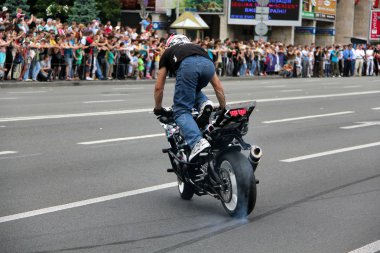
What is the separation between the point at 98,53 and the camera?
29.2 metres

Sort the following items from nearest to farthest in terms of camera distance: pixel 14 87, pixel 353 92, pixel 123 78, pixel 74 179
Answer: pixel 74 179 < pixel 14 87 < pixel 353 92 < pixel 123 78

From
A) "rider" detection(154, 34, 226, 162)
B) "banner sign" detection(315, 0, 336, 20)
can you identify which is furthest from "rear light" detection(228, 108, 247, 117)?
"banner sign" detection(315, 0, 336, 20)

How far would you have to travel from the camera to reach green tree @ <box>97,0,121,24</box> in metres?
74.4

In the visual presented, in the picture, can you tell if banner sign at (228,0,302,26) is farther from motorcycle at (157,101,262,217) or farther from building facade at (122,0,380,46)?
motorcycle at (157,101,262,217)

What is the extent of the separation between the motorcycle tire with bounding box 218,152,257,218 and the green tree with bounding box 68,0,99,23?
2182 inches

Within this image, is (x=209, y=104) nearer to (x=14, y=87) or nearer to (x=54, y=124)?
(x=54, y=124)

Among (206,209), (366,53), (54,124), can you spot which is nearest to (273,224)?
(206,209)

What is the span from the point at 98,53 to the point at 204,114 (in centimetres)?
2178

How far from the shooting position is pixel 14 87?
25094 millimetres

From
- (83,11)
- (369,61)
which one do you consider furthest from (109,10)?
(369,61)

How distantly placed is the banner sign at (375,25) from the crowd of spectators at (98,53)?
25656mm

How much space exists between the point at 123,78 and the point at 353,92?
8779 mm

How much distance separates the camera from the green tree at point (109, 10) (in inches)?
2928

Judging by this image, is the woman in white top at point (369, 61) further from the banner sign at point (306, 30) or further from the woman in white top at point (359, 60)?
the banner sign at point (306, 30)
